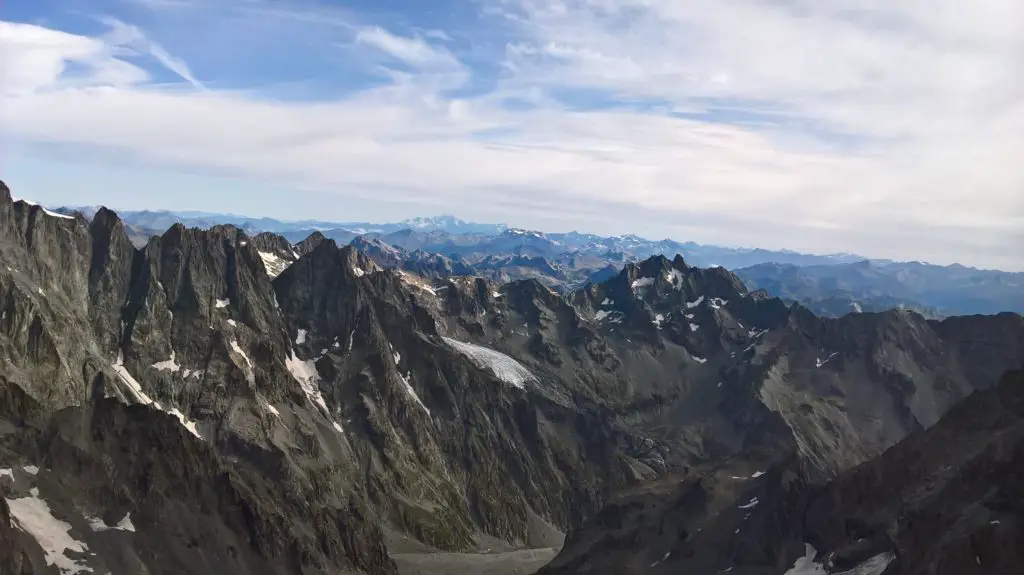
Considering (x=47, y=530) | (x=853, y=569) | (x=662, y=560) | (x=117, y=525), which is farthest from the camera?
(x=662, y=560)

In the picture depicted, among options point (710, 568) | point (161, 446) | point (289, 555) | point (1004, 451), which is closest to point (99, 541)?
point (161, 446)

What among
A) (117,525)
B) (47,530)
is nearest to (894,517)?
(117,525)

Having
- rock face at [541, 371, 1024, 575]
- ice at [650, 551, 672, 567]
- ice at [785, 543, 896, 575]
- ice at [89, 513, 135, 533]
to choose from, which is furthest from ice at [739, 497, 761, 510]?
ice at [89, 513, 135, 533]

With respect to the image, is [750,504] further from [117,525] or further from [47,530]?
[47,530]

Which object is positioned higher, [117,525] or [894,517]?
[894,517]

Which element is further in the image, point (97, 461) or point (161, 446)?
point (161, 446)

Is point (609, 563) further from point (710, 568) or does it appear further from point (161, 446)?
point (161, 446)
